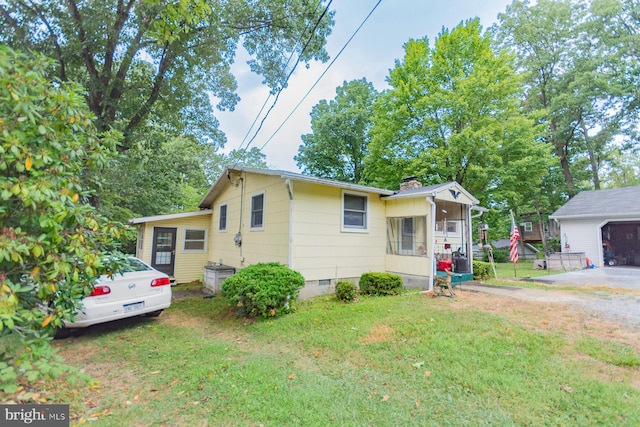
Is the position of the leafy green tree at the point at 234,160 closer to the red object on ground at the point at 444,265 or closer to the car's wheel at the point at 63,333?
the red object on ground at the point at 444,265

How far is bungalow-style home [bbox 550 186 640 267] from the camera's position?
1466 centimetres

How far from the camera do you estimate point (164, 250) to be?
10.9 m

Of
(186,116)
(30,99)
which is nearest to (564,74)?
(186,116)

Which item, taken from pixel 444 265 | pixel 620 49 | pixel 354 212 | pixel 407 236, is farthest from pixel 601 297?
pixel 620 49

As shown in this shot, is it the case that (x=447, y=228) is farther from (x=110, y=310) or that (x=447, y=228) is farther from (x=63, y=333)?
(x=63, y=333)

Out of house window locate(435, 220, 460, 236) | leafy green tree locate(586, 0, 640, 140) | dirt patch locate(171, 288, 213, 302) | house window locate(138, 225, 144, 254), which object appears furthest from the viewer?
leafy green tree locate(586, 0, 640, 140)

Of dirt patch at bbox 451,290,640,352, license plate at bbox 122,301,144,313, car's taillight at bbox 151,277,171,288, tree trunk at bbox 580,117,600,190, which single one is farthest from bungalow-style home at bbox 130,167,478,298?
tree trunk at bbox 580,117,600,190

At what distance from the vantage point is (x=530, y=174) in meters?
15.0

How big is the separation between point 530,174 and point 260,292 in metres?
15.8

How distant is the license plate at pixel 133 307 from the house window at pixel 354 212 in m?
4.93

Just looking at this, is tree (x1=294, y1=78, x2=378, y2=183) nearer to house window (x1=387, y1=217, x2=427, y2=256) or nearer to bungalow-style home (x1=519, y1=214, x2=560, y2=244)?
house window (x1=387, y1=217, x2=427, y2=256)

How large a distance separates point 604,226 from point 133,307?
21.8m

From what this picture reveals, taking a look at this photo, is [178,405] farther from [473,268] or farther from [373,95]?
[373,95]

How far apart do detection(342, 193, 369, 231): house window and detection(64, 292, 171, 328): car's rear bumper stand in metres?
4.69
